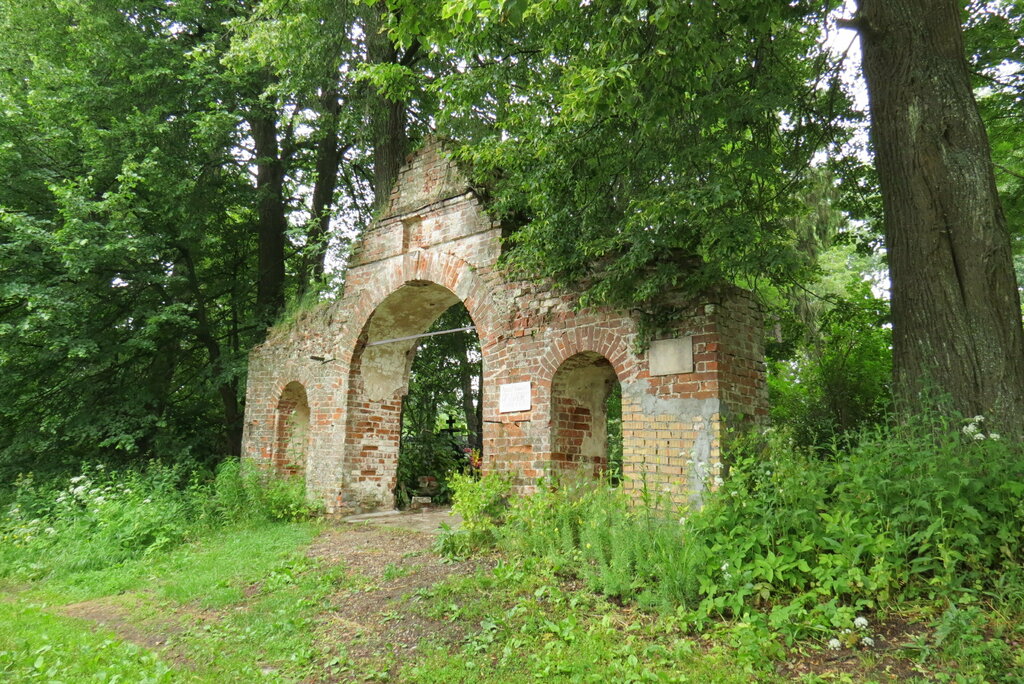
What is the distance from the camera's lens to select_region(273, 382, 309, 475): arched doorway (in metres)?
11.7

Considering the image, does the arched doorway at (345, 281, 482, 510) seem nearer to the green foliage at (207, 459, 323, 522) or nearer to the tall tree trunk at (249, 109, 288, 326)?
the green foliage at (207, 459, 323, 522)

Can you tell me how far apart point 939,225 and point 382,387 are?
26.7 ft

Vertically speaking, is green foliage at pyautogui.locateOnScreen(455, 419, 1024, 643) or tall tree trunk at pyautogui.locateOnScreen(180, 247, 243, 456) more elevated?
A: tall tree trunk at pyautogui.locateOnScreen(180, 247, 243, 456)

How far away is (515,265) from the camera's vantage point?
798 centimetres

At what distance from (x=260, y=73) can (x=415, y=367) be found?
7343 mm

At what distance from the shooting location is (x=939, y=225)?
500 cm

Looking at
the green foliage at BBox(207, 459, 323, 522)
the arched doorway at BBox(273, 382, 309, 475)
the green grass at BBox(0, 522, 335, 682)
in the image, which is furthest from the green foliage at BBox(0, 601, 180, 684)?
the arched doorway at BBox(273, 382, 309, 475)

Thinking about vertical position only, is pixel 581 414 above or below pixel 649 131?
below

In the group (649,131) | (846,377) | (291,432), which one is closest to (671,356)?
(649,131)

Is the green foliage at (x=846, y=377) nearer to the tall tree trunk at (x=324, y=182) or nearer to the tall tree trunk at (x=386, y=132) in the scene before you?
the tall tree trunk at (x=386, y=132)

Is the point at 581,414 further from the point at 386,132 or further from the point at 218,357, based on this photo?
the point at 218,357

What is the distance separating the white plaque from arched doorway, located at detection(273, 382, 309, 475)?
483 centimetres

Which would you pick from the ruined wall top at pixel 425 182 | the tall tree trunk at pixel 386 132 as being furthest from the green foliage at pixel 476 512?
the tall tree trunk at pixel 386 132

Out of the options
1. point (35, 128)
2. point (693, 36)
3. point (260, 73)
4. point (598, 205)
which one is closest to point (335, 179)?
point (260, 73)
